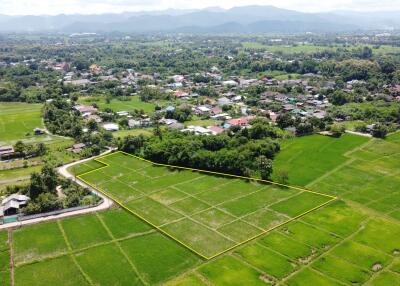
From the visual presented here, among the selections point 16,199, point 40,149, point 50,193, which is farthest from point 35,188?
point 40,149

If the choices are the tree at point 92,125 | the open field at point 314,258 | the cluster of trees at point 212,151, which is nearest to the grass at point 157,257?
the open field at point 314,258

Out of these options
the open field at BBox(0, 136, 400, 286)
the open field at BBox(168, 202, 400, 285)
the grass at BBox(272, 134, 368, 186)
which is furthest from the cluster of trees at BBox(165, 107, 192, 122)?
the open field at BBox(168, 202, 400, 285)

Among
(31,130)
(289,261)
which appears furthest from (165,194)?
(31,130)

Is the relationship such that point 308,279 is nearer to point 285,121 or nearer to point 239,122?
point 285,121

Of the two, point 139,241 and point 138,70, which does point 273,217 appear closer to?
point 139,241

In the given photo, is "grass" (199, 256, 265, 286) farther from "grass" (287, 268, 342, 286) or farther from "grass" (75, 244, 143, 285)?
"grass" (75, 244, 143, 285)

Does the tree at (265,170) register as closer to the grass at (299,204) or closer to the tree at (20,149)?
the grass at (299,204)

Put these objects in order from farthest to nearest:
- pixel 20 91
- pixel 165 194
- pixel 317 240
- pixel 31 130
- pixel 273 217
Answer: pixel 20 91 → pixel 31 130 → pixel 165 194 → pixel 273 217 → pixel 317 240
